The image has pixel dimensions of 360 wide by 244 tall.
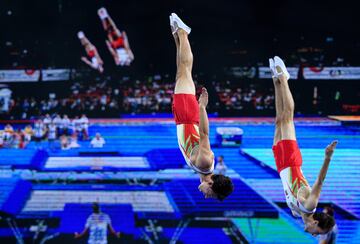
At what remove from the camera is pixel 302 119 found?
748cm

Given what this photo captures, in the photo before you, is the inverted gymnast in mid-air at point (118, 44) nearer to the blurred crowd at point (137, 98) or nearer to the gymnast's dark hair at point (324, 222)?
the blurred crowd at point (137, 98)

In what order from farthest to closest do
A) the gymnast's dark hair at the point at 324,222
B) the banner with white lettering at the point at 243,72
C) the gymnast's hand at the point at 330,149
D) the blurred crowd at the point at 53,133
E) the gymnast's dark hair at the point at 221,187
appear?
the banner with white lettering at the point at 243,72 → the blurred crowd at the point at 53,133 → the gymnast's dark hair at the point at 221,187 → the gymnast's dark hair at the point at 324,222 → the gymnast's hand at the point at 330,149

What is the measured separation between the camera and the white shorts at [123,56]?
7414mm

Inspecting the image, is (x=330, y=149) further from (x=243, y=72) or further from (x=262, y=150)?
(x=243, y=72)

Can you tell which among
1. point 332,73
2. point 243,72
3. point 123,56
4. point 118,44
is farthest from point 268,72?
point 118,44

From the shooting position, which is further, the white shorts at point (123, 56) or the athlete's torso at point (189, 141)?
the white shorts at point (123, 56)

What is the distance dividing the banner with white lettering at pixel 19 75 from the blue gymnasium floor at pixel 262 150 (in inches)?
40.2

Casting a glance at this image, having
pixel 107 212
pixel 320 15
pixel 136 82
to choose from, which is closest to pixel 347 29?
pixel 320 15

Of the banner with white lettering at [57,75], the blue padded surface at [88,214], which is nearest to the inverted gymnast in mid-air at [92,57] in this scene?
the banner with white lettering at [57,75]

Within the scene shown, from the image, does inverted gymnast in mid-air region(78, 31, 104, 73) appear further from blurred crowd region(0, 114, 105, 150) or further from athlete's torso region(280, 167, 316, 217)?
athlete's torso region(280, 167, 316, 217)

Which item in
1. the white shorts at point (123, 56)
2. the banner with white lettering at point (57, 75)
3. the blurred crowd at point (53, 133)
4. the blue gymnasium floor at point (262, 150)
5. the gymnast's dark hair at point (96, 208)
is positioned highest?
the white shorts at point (123, 56)

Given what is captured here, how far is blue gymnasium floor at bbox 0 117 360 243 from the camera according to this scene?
22.7 ft

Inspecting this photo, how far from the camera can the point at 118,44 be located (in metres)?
7.41

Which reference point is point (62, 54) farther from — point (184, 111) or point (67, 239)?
point (184, 111)
